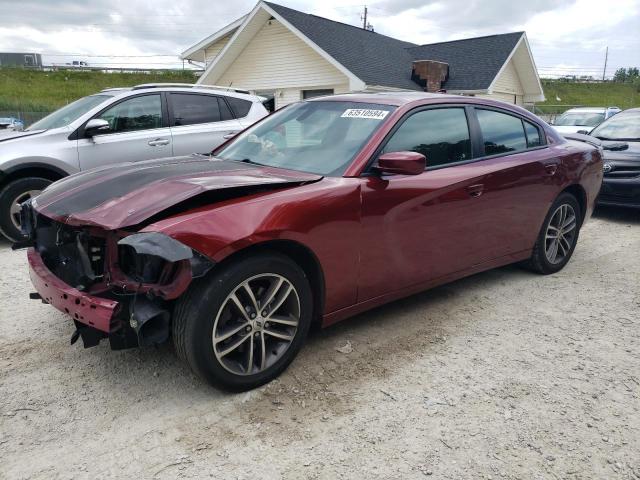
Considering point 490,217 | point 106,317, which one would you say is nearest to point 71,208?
point 106,317

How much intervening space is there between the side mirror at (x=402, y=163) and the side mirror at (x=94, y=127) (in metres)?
4.25

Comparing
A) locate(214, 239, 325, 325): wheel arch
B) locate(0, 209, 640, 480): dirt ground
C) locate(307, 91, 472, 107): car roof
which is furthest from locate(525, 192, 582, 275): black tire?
locate(214, 239, 325, 325): wheel arch

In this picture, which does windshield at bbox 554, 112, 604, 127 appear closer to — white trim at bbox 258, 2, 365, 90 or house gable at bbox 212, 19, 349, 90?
white trim at bbox 258, 2, 365, 90

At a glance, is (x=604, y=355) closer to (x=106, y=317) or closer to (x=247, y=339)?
(x=247, y=339)

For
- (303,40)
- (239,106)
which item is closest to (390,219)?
(239,106)

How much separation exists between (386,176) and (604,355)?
1.86 meters

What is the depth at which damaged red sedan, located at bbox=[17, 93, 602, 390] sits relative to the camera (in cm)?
249

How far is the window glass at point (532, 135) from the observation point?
4.50 m

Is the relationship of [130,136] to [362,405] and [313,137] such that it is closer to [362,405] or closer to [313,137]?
[313,137]

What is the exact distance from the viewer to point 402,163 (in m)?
3.02

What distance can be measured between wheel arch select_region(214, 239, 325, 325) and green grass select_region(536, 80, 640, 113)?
4687cm

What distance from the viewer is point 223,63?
17938 mm

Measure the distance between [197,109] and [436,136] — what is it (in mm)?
4343

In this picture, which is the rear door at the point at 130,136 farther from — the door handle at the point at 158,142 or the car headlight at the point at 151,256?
the car headlight at the point at 151,256
